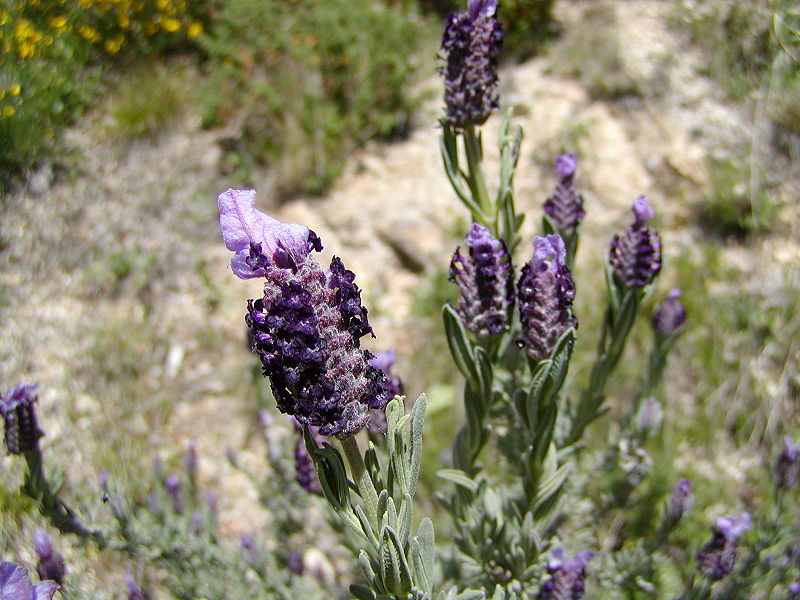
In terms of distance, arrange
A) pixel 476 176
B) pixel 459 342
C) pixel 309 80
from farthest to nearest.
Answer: pixel 309 80 < pixel 476 176 < pixel 459 342

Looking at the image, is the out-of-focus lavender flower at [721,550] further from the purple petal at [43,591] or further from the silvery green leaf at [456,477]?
the purple petal at [43,591]

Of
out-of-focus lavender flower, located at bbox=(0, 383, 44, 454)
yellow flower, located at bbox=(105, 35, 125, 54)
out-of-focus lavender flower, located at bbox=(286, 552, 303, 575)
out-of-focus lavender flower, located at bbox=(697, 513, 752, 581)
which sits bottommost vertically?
out-of-focus lavender flower, located at bbox=(286, 552, 303, 575)

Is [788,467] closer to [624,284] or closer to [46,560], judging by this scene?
[624,284]

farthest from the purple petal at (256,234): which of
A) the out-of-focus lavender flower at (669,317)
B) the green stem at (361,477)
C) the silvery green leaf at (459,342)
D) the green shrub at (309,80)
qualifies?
the green shrub at (309,80)

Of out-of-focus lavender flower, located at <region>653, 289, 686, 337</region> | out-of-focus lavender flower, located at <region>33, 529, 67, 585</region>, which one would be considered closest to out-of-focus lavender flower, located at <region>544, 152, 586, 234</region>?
out-of-focus lavender flower, located at <region>653, 289, 686, 337</region>

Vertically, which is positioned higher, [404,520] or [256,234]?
[256,234]

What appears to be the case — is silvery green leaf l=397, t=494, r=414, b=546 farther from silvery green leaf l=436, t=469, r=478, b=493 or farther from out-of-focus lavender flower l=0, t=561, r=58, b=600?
out-of-focus lavender flower l=0, t=561, r=58, b=600

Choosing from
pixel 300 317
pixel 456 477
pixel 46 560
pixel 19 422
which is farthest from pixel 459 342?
pixel 46 560
